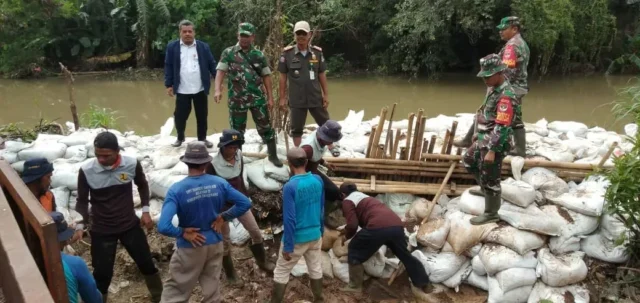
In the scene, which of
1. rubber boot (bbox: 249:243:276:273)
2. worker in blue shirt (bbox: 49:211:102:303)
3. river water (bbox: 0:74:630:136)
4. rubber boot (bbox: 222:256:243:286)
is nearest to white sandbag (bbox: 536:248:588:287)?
rubber boot (bbox: 249:243:276:273)

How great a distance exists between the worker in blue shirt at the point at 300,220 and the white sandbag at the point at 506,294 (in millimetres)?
1327

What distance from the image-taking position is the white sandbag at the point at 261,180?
14.2 ft

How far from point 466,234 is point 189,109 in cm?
277

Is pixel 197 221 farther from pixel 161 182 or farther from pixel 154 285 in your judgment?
pixel 161 182

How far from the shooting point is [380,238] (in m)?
3.67

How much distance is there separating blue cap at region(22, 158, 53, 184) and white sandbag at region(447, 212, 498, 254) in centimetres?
290

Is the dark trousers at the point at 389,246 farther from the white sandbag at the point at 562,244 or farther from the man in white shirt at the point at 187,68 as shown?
the man in white shirt at the point at 187,68

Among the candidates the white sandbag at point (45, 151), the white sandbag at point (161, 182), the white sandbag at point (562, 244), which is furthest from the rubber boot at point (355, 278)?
the white sandbag at point (45, 151)

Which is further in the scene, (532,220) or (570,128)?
(570,128)

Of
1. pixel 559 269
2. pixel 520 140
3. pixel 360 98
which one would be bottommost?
pixel 360 98

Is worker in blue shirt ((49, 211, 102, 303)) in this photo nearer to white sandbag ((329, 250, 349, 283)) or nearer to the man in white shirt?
white sandbag ((329, 250, 349, 283))

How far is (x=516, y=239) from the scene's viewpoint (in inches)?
151

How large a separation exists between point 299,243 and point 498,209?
1.64 metres

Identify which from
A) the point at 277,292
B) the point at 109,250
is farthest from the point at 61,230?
the point at 277,292
